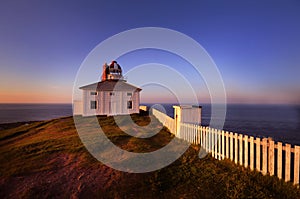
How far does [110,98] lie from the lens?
22219mm

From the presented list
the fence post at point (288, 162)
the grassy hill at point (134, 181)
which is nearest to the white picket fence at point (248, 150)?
the fence post at point (288, 162)

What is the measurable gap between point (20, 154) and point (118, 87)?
15626 mm

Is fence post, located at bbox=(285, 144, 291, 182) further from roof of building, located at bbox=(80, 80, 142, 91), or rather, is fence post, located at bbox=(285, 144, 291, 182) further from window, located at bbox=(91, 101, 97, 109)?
window, located at bbox=(91, 101, 97, 109)

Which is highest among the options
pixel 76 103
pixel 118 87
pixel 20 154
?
pixel 118 87

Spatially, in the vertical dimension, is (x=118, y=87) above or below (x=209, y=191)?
above

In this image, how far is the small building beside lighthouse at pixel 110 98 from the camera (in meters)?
21.4

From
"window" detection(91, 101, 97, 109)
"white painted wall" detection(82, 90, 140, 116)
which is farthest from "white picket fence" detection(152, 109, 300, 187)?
"window" detection(91, 101, 97, 109)

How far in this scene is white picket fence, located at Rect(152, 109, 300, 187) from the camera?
174 inches

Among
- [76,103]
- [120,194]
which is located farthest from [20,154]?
[76,103]

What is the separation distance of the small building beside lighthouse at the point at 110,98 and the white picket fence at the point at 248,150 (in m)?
13.6

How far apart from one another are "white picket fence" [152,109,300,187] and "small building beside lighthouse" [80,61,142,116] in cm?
1358

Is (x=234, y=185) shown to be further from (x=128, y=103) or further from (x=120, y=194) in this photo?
(x=128, y=103)

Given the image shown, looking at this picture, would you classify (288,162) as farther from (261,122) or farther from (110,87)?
(261,122)

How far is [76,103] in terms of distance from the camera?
22359 millimetres
